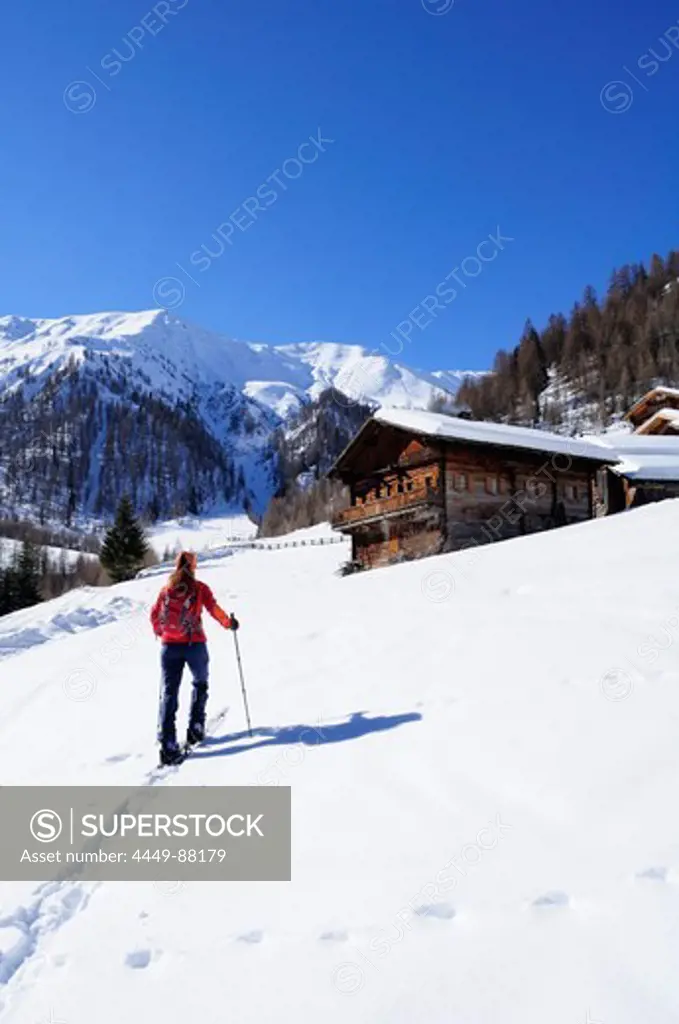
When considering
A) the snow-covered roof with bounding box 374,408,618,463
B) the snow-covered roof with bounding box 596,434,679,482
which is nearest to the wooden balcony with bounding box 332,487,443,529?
the snow-covered roof with bounding box 374,408,618,463

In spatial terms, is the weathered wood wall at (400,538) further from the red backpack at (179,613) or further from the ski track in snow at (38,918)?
the ski track in snow at (38,918)

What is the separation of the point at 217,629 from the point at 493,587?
22.2 feet

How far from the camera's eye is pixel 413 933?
339cm

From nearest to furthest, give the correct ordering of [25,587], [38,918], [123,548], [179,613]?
[38,918] < [179,613] < [123,548] < [25,587]

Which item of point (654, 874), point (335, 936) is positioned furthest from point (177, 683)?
point (654, 874)

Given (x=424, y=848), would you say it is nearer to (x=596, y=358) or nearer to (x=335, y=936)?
(x=335, y=936)

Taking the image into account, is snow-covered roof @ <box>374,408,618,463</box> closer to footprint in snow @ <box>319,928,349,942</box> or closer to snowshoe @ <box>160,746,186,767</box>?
snowshoe @ <box>160,746,186,767</box>

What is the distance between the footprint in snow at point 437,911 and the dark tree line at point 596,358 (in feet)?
286

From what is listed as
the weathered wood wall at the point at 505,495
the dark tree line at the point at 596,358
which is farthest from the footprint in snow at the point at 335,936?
the dark tree line at the point at 596,358

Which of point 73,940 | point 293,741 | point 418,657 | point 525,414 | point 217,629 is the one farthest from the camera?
point 525,414

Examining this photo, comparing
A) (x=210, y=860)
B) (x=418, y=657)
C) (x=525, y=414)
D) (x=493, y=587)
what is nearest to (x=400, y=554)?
(x=493, y=587)

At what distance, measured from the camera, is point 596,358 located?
99.6m

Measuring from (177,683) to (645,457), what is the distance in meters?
32.1

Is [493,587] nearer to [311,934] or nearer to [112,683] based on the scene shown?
[112,683]
